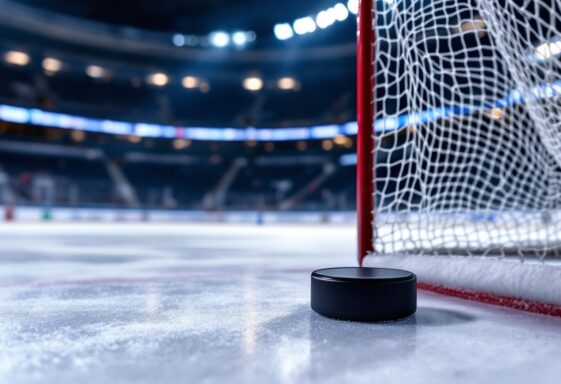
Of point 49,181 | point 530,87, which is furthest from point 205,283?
point 49,181

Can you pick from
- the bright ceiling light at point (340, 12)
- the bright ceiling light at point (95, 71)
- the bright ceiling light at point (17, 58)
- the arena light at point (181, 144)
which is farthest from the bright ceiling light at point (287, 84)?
the bright ceiling light at point (17, 58)

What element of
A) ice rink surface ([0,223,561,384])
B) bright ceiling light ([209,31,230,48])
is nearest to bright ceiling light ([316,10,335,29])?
bright ceiling light ([209,31,230,48])

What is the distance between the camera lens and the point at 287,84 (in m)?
17.6

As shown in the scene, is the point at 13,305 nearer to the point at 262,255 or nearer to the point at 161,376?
the point at 161,376

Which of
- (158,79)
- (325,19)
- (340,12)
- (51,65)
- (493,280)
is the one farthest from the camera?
(158,79)

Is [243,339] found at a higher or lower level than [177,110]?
lower

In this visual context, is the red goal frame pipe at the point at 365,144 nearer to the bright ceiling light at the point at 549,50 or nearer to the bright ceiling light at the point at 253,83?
the bright ceiling light at the point at 549,50

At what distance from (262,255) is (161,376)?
86.7 inches

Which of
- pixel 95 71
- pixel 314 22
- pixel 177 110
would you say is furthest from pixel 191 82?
pixel 314 22

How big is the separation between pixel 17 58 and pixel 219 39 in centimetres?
714

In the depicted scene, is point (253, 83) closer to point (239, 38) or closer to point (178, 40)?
point (239, 38)

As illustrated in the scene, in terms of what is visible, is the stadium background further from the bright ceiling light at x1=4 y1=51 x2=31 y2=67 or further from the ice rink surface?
the ice rink surface

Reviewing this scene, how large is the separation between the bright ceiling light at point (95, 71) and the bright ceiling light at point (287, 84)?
6981mm

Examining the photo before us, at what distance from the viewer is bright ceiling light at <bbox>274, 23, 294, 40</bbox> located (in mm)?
14764
